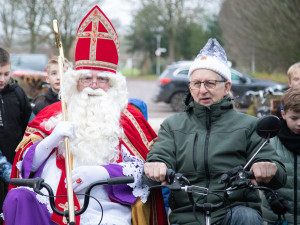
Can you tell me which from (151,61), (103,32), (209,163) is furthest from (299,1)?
(151,61)

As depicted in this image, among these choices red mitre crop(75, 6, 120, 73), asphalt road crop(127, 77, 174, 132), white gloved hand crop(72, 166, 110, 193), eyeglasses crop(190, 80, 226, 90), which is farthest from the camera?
asphalt road crop(127, 77, 174, 132)

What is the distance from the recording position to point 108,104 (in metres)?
4.05

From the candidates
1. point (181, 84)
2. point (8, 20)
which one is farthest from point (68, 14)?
point (181, 84)

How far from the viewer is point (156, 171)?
309cm

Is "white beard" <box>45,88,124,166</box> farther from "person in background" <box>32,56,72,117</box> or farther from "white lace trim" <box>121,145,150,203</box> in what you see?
"person in background" <box>32,56,72,117</box>

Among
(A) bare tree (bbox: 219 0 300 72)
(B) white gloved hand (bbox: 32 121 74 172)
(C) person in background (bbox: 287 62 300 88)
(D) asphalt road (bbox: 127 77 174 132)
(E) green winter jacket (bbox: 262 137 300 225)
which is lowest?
(E) green winter jacket (bbox: 262 137 300 225)

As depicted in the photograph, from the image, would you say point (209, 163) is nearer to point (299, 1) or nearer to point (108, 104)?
point (108, 104)

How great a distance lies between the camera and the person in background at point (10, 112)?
4859 millimetres

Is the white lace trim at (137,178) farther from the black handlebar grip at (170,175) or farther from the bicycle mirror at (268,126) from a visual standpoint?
the bicycle mirror at (268,126)

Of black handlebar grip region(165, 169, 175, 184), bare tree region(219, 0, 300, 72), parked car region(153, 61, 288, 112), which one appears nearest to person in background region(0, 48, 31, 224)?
black handlebar grip region(165, 169, 175, 184)

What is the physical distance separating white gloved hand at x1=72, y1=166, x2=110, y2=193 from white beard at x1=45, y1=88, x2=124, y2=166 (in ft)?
0.81

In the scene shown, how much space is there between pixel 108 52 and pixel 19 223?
1590 millimetres

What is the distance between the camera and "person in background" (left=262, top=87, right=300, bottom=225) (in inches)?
145

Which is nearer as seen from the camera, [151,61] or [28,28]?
[28,28]
